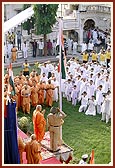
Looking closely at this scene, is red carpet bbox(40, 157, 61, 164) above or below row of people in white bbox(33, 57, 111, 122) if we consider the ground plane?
below

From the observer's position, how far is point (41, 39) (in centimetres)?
2605

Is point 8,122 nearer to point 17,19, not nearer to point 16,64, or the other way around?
point 16,64

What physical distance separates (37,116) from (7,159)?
225cm

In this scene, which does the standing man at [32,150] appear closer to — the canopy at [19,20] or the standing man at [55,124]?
the standing man at [55,124]

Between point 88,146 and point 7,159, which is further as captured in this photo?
point 88,146

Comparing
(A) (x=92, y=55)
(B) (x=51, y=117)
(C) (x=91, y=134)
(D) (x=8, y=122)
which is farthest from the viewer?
(A) (x=92, y=55)

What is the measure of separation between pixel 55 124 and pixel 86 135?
2.32m

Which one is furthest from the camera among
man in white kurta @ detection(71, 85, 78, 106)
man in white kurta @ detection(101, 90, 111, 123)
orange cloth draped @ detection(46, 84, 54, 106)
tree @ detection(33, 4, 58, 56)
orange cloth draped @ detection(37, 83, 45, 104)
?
tree @ detection(33, 4, 58, 56)

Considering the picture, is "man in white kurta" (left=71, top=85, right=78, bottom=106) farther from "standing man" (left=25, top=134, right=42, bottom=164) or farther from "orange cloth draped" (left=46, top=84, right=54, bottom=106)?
"standing man" (left=25, top=134, right=42, bottom=164)

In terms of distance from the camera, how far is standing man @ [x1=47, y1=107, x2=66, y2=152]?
1181cm

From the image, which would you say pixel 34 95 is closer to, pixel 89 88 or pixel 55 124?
pixel 89 88

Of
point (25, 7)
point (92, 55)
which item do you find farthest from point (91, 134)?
point (25, 7)

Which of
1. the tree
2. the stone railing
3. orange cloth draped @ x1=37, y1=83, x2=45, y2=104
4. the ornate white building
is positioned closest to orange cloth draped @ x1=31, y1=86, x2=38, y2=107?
orange cloth draped @ x1=37, y1=83, x2=45, y2=104

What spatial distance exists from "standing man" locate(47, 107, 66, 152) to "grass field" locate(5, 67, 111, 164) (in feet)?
1.99
